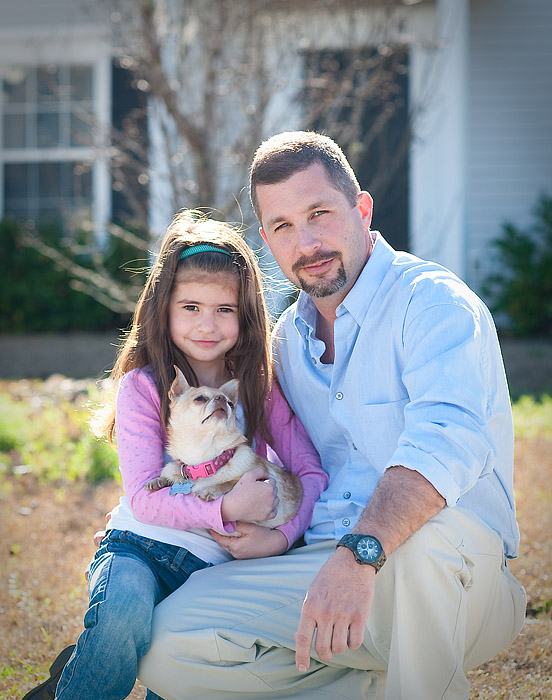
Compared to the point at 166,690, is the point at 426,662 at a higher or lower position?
higher

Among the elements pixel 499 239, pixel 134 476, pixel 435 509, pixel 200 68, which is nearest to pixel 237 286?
pixel 134 476

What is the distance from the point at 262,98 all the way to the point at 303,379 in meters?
4.18

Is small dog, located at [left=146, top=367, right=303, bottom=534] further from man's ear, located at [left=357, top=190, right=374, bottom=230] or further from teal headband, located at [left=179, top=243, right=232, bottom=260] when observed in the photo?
man's ear, located at [left=357, top=190, right=374, bottom=230]

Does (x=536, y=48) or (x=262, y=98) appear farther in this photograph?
(x=536, y=48)

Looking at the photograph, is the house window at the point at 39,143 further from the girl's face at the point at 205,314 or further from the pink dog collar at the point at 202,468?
the pink dog collar at the point at 202,468

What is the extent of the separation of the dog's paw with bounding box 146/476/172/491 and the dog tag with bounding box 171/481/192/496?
5cm

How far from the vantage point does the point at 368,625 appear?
249 cm

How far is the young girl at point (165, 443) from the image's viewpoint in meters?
2.54

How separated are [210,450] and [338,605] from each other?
3.21 ft

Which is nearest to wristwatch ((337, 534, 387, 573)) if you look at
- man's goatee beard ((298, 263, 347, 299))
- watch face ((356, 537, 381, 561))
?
watch face ((356, 537, 381, 561))

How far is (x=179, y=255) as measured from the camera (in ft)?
10.7

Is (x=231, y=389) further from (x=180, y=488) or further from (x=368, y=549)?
(x=368, y=549)

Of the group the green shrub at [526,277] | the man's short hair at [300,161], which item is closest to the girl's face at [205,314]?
the man's short hair at [300,161]

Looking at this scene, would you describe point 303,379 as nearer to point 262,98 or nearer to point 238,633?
point 238,633
